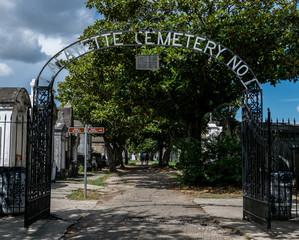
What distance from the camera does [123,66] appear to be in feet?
53.8

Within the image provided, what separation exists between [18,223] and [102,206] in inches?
124

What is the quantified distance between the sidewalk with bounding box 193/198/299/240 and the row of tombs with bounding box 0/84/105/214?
186 inches

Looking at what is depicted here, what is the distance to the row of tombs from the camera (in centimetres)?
857

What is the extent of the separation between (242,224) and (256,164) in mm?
1315

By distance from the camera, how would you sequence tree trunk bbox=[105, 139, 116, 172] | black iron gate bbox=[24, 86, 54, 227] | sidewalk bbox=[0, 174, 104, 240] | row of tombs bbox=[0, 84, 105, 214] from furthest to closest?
tree trunk bbox=[105, 139, 116, 172] < row of tombs bbox=[0, 84, 105, 214] < black iron gate bbox=[24, 86, 54, 227] < sidewalk bbox=[0, 174, 104, 240]

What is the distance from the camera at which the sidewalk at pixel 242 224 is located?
6.84 m

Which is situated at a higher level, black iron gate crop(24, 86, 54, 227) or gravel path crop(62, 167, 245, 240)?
black iron gate crop(24, 86, 54, 227)

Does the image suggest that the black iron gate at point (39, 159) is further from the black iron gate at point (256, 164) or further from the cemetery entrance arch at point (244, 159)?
the black iron gate at point (256, 164)

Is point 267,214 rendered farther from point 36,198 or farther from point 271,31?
point 271,31

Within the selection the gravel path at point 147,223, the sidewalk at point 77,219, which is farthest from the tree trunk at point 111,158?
the gravel path at point 147,223

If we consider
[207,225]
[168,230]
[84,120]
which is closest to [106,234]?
[168,230]

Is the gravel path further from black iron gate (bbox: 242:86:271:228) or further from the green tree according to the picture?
the green tree

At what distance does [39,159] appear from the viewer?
26.1ft

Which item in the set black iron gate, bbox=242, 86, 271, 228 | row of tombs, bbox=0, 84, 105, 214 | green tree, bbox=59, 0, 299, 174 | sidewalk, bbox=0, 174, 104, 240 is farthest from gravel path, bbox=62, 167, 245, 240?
green tree, bbox=59, 0, 299, 174
